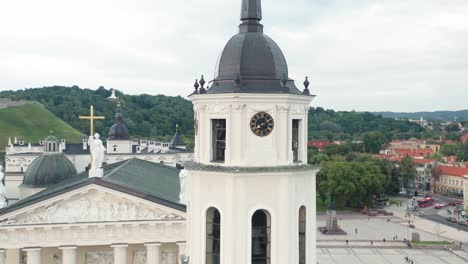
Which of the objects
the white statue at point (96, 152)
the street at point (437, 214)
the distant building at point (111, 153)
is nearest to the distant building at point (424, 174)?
the street at point (437, 214)

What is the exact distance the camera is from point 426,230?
234 feet

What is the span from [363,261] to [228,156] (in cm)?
4616

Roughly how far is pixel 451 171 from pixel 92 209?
9883 centimetres

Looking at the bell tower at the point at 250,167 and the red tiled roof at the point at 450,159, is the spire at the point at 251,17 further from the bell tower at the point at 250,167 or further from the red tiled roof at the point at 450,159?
the red tiled roof at the point at 450,159

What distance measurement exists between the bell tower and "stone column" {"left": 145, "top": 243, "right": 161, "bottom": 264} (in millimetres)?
15225

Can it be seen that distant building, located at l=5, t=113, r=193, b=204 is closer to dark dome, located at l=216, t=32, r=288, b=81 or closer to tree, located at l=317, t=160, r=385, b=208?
tree, located at l=317, t=160, r=385, b=208

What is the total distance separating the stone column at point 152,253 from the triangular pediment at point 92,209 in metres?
1.47

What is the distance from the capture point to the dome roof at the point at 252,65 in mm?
12695

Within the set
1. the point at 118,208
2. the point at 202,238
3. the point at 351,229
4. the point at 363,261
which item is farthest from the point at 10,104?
the point at 202,238

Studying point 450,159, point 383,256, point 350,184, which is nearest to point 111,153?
point 350,184

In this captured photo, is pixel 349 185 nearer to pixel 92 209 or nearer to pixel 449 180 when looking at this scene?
pixel 449 180

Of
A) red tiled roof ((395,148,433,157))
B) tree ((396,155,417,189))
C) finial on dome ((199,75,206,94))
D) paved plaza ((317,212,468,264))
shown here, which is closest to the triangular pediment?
finial on dome ((199,75,206,94))

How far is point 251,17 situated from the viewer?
44.3 ft

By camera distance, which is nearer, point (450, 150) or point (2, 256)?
point (2, 256)
